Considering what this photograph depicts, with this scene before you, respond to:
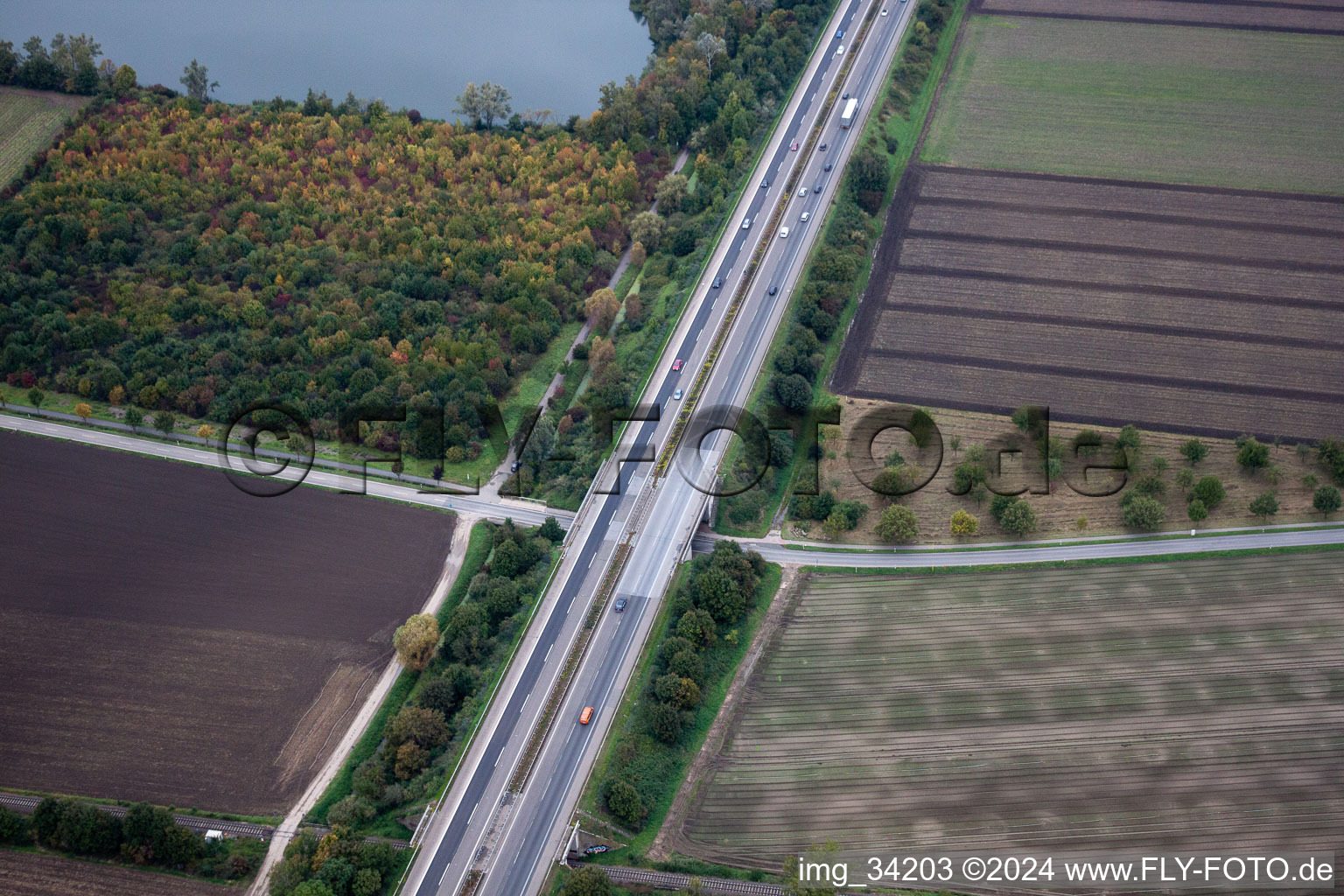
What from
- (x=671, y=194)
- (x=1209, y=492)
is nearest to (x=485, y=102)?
(x=671, y=194)

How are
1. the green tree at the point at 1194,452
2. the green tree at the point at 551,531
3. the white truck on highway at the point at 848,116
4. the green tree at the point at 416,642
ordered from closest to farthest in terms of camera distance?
the green tree at the point at 416,642, the green tree at the point at 551,531, the green tree at the point at 1194,452, the white truck on highway at the point at 848,116

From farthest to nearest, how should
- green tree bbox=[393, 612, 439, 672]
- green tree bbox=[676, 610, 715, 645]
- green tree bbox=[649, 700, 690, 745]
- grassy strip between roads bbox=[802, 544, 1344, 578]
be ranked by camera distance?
grassy strip between roads bbox=[802, 544, 1344, 578] → green tree bbox=[676, 610, 715, 645] → green tree bbox=[393, 612, 439, 672] → green tree bbox=[649, 700, 690, 745]

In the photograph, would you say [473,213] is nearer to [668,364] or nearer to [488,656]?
[668,364]

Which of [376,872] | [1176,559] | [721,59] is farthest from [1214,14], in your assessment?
[376,872]

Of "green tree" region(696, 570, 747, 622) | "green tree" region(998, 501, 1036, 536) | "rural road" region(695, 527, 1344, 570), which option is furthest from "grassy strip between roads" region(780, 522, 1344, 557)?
"green tree" region(696, 570, 747, 622)

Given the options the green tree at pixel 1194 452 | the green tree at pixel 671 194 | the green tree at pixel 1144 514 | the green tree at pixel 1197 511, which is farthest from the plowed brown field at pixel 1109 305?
the green tree at pixel 671 194

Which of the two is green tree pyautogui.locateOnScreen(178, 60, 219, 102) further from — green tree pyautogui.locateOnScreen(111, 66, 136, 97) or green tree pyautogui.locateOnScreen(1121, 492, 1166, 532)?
green tree pyautogui.locateOnScreen(1121, 492, 1166, 532)

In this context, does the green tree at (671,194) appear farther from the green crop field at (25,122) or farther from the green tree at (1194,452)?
the green crop field at (25,122)
